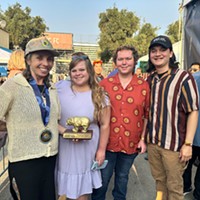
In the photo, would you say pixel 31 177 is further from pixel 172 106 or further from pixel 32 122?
pixel 172 106

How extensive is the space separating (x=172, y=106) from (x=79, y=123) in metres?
0.78

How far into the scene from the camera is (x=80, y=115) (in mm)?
2113

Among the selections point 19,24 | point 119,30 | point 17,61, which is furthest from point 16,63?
point 19,24

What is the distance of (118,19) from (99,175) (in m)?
24.8

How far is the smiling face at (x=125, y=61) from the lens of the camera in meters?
2.32

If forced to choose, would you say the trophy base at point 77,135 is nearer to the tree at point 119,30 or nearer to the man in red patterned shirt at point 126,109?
the man in red patterned shirt at point 126,109

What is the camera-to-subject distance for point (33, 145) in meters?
1.77

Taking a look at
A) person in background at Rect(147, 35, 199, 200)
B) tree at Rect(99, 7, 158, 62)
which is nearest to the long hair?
person in background at Rect(147, 35, 199, 200)

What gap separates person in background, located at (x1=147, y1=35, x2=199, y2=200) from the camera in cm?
214

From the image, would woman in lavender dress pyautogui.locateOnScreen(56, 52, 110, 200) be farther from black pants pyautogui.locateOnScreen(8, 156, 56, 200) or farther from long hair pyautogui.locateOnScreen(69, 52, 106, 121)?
black pants pyautogui.locateOnScreen(8, 156, 56, 200)

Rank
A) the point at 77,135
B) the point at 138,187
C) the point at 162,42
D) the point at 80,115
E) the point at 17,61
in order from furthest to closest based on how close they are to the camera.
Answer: the point at 138,187 < the point at 17,61 < the point at 162,42 < the point at 80,115 < the point at 77,135

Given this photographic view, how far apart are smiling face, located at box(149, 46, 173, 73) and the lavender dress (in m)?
0.65

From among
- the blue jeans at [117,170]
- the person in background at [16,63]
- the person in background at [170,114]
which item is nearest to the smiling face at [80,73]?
the person in background at [170,114]

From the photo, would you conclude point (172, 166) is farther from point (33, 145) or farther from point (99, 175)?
point (33, 145)
